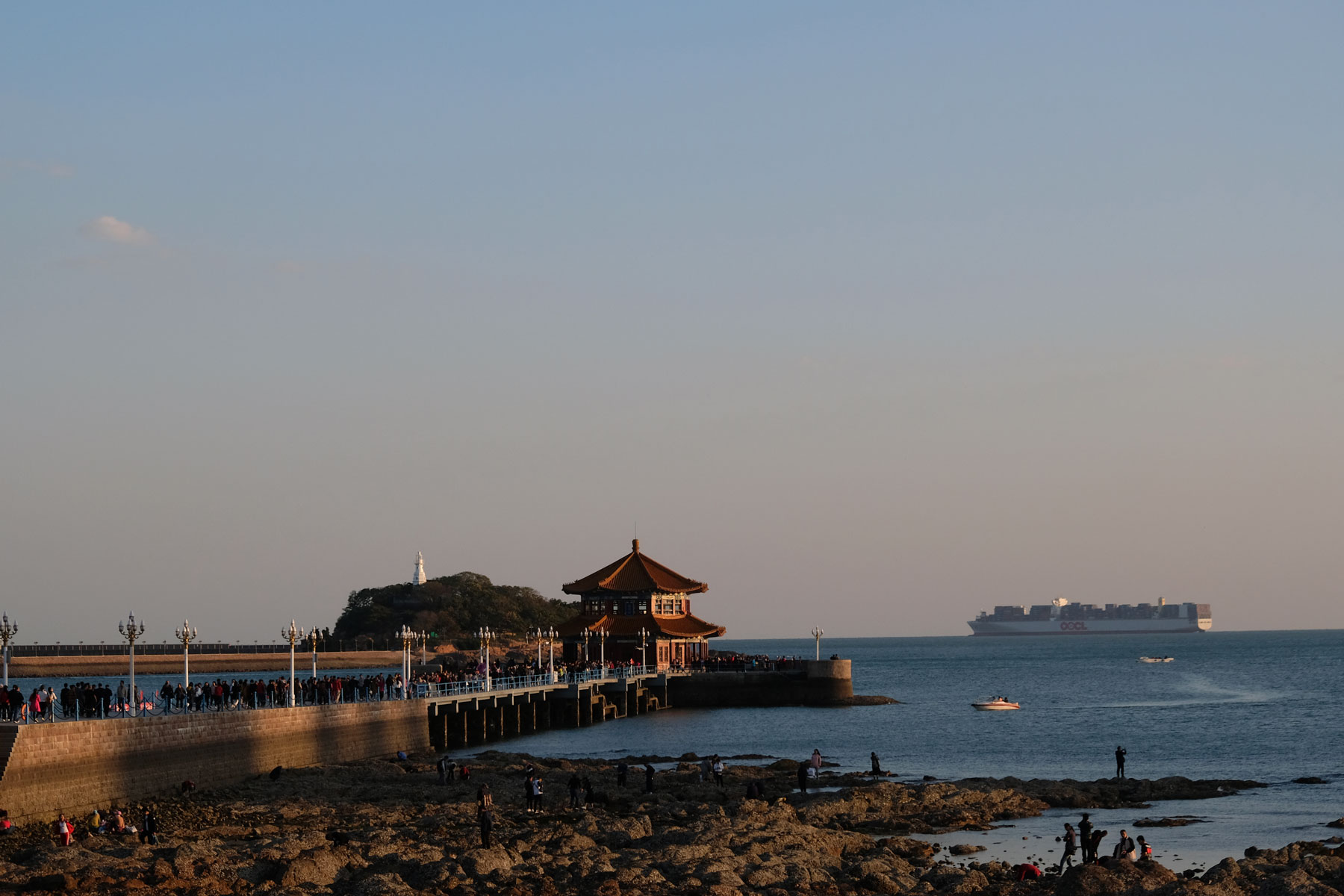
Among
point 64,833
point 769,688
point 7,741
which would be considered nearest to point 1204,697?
point 769,688

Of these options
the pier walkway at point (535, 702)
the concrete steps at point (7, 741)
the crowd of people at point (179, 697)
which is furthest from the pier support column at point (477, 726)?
the concrete steps at point (7, 741)

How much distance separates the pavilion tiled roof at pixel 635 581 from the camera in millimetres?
113062

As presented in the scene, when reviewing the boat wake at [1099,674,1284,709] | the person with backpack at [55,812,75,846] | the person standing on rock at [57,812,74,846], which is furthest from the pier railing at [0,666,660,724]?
the boat wake at [1099,674,1284,709]

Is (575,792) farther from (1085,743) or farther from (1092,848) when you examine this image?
(1085,743)

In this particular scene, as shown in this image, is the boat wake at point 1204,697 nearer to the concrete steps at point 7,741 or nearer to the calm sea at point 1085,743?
the calm sea at point 1085,743

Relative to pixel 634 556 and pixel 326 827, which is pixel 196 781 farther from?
pixel 634 556

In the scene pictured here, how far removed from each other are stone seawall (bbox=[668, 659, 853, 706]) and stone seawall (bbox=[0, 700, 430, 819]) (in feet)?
159

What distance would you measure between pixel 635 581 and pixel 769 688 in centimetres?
1472

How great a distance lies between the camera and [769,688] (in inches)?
4117

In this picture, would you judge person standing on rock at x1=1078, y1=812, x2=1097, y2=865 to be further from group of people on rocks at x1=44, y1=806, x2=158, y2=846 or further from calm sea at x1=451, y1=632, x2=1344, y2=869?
group of people on rocks at x1=44, y1=806, x2=158, y2=846

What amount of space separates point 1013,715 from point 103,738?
72.2 m

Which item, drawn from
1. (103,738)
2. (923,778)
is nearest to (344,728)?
(103,738)

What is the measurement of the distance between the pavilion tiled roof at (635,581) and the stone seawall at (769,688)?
9086 millimetres

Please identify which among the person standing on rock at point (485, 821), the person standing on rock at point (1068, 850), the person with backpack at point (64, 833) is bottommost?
Result: the person standing on rock at point (1068, 850)
